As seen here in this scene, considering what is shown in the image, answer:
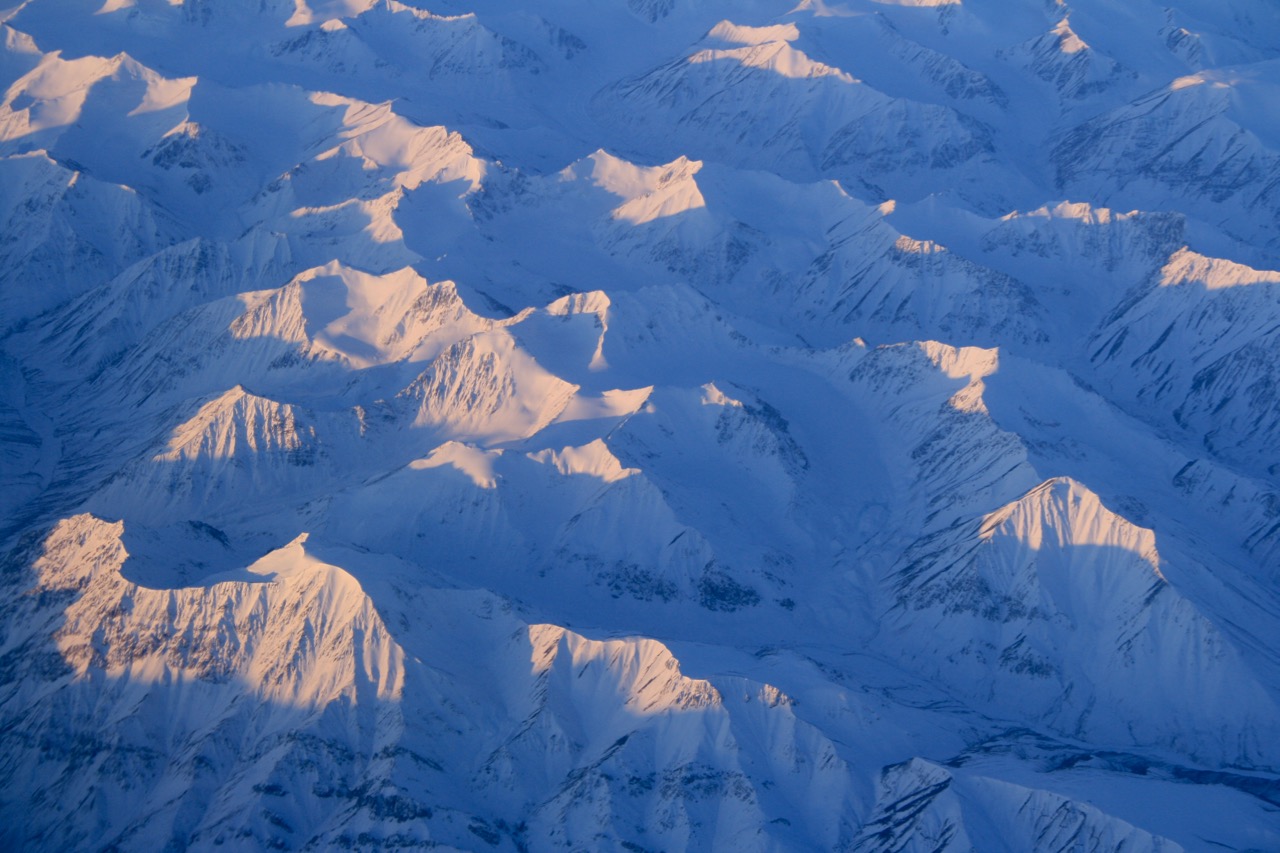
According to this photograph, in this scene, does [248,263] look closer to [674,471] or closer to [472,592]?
[674,471]

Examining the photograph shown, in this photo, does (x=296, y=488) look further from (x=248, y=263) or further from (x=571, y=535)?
(x=248, y=263)

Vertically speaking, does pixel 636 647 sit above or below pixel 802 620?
above

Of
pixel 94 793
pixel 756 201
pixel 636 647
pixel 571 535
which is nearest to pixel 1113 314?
pixel 756 201

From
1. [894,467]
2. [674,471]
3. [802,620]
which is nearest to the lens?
[802,620]

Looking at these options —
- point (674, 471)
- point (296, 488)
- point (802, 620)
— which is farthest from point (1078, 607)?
point (296, 488)

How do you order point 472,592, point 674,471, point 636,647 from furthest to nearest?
1. point 674,471
2. point 472,592
3. point 636,647

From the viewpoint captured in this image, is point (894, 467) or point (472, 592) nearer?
point (472, 592)
